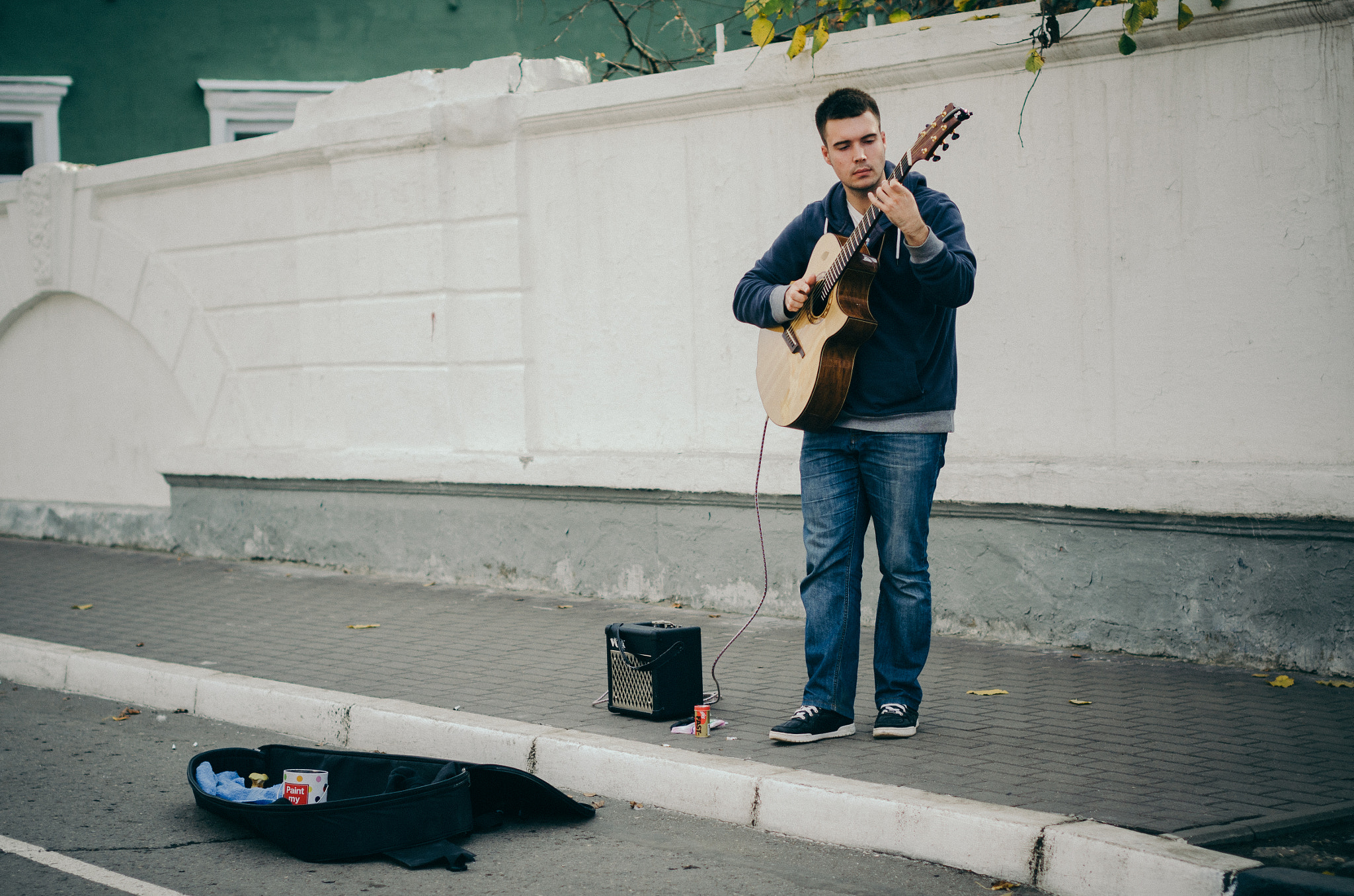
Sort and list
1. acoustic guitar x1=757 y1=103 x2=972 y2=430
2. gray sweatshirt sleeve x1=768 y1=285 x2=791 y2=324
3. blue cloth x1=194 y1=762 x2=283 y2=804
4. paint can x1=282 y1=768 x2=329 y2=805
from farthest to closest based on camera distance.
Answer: gray sweatshirt sleeve x1=768 y1=285 x2=791 y2=324, acoustic guitar x1=757 y1=103 x2=972 y2=430, blue cloth x1=194 y1=762 x2=283 y2=804, paint can x1=282 y1=768 x2=329 y2=805

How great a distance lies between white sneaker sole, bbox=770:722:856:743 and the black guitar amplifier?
52 centimetres

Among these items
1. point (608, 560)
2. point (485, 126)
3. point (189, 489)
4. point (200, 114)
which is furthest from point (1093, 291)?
point (200, 114)

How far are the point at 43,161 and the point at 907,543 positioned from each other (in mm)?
12395

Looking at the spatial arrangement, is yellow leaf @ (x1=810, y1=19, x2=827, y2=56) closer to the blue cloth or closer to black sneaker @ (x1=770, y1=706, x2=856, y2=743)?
black sneaker @ (x1=770, y1=706, x2=856, y2=743)

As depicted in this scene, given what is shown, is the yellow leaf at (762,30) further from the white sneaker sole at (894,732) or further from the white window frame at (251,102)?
the white window frame at (251,102)

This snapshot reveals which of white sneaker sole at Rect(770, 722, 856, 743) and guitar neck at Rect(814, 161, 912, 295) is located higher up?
guitar neck at Rect(814, 161, 912, 295)

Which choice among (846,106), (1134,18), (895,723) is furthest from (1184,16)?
(895,723)

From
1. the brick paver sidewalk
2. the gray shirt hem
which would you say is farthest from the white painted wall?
the gray shirt hem

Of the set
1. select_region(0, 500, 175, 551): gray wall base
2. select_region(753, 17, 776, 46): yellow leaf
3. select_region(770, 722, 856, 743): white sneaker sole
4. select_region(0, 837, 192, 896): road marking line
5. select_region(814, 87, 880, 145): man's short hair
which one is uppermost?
select_region(753, 17, 776, 46): yellow leaf

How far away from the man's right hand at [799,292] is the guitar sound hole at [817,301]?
20 millimetres

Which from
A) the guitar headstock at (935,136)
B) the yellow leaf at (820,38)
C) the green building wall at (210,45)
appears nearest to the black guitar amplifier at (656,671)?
the guitar headstock at (935,136)

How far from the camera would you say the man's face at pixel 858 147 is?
15.0ft

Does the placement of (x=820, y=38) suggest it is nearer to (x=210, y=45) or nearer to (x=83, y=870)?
(x=83, y=870)

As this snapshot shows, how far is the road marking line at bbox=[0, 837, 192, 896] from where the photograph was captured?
12.4 feet
